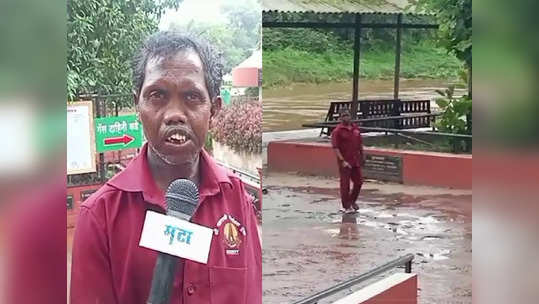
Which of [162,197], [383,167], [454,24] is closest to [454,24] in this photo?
[454,24]

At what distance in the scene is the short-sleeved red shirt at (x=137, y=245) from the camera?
6.23ft

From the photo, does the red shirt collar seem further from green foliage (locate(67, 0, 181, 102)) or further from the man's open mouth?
green foliage (locate(67, 0, 181, 102))

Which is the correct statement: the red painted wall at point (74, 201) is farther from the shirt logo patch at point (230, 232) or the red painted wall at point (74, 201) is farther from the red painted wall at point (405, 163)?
the red painted wall at point (405, 163)

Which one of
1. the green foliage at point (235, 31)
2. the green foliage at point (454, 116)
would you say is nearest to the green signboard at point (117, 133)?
the green foliage at point (235, 31)

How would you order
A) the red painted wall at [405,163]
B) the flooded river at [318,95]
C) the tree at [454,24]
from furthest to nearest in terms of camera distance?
the flooded river at [318,95] < the red painted wall at [405,163] < the tree at [454,24]

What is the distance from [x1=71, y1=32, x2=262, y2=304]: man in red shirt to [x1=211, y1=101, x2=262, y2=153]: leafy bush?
0.12 ft

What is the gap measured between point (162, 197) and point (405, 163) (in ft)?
22.2

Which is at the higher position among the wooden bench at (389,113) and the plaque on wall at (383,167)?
the wooden bench at (389,113)

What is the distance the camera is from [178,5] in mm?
1960

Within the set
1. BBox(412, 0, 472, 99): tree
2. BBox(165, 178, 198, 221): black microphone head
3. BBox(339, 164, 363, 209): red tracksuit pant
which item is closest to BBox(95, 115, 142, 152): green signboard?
BBox(165, 178, 198, 221): black microphone head

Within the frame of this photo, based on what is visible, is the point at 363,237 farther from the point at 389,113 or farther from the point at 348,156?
the point at 389,113

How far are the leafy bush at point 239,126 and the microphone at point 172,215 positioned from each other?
0.49 feet
